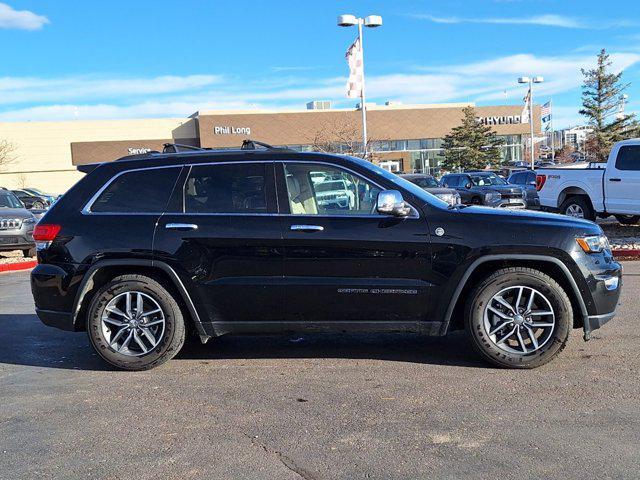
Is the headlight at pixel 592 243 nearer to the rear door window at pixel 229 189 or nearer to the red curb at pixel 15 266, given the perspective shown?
the rear door window at pixel 229 189

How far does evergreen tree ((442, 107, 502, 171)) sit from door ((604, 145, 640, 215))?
4733 cm

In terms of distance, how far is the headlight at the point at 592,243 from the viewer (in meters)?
4.82

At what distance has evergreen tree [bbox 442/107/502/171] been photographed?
196ft

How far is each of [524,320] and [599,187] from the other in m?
10.0

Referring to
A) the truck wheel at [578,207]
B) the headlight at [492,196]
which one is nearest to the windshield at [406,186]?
the truck wheel at [578,207]

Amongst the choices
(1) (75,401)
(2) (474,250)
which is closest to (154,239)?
(1) (75,401)

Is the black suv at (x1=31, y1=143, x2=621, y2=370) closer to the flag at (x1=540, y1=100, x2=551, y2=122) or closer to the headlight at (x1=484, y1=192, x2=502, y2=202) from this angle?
the headlight at (x1=484, y1=192, x2=502, y2=202)

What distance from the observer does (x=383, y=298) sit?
4.89 metres

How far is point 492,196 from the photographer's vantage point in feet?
69.1

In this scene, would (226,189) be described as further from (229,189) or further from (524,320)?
(524,320)

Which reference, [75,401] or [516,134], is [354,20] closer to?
A: [75,401]

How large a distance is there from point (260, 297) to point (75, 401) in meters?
1.61

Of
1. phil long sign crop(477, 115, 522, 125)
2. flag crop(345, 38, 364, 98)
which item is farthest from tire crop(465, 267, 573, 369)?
phil long sign crop(477, 115, 522, 125)

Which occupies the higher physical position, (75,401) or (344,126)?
(344,126)
